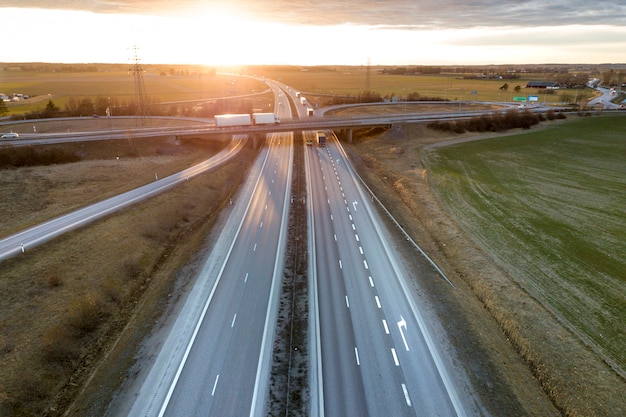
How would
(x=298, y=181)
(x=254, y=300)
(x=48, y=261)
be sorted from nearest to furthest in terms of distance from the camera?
(x=254, y=300) < (x=48, y=261) < (x=298, y=181)

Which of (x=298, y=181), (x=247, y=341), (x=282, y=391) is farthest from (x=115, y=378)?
(x=298, y=181)

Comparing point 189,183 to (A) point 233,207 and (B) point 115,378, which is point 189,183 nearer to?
(A) point 233,207

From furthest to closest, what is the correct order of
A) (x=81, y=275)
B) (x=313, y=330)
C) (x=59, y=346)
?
(x=81, y=275)
(x=313, y=330)
(x=59, y=346)

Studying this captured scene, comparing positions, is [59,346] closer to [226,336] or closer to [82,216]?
[226,336]

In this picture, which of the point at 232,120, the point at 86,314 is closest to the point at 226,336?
the point at 86,314

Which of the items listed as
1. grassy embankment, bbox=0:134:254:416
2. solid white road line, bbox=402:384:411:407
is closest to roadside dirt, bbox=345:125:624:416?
solid white road line, bbox=402:384:411:407

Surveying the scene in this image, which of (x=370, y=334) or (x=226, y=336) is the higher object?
(x=226, y=336)
